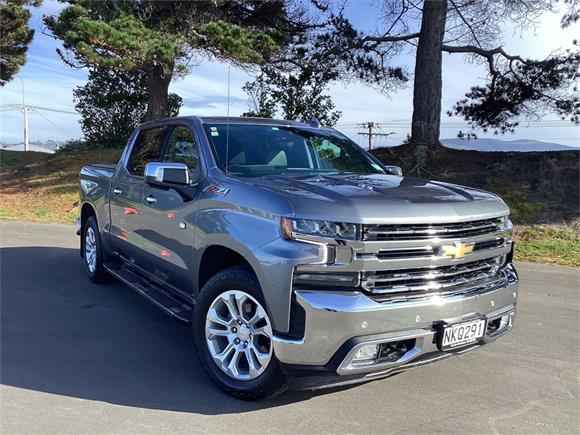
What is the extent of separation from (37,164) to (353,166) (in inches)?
656

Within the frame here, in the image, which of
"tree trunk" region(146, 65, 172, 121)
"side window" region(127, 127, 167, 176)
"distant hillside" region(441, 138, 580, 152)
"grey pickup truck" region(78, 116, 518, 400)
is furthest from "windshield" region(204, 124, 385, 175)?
"tree trunk" region(146, 65, 172, 121)

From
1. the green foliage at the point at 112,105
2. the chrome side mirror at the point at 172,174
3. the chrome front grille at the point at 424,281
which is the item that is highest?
the green foliage at the point at 112,105

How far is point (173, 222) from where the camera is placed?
14.7 feet

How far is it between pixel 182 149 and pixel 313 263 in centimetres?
223

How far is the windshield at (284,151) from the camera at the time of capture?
4391mm

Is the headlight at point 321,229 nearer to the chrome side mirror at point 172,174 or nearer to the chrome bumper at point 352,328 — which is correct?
the chrome bumper at point 352,328

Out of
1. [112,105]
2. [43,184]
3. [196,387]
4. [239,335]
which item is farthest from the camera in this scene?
[112,105]

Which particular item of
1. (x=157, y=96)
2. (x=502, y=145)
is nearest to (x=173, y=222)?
(x=502, y=145)

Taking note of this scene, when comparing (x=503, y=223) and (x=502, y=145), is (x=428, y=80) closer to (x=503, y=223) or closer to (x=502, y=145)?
(x=502, y=145)

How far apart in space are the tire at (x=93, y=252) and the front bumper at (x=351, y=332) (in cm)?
397

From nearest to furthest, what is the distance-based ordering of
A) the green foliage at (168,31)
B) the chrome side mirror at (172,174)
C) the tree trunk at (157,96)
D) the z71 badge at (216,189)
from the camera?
the z71 badge at (216,189)
the chrome side mirror at (172,174)
the green foliage at (168,31)
the tree trunk at (157,96)

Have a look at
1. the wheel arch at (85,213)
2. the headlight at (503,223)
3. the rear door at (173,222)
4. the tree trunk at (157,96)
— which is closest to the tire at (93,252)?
the wheel arch at (85,213)

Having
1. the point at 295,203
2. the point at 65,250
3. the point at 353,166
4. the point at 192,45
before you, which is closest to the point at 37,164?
the point at 192,45

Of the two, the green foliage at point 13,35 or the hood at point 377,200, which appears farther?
the green foliage at point 13,35
